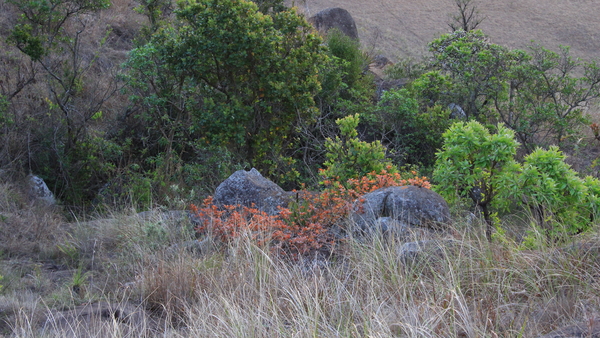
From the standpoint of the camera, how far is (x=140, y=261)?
527 centimetres

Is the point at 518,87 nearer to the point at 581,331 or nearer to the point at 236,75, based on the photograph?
the point at 236,75

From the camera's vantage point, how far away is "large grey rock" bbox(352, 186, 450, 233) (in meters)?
5.31

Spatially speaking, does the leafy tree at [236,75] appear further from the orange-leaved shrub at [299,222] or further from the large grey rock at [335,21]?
the large grey rock at [335,21]

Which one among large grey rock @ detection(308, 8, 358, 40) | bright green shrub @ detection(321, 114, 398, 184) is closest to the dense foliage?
bright green shrub @ detection(321, 114, 398, 184)

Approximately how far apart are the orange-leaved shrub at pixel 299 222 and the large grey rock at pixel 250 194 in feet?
0.65

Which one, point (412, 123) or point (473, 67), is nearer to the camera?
point (473, 67)

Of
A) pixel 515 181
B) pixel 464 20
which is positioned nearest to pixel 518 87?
pixel 515 181

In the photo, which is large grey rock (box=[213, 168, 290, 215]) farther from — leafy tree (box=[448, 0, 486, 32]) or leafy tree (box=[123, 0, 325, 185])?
leafy tree (box=[448, 0, 486, 32])

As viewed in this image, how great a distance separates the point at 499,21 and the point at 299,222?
35098 mm

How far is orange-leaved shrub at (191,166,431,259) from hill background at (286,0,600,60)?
79.4 ft

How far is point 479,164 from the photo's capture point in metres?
5.33

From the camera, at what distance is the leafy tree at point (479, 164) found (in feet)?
17.0

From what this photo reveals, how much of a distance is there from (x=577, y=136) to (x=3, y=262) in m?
10.8

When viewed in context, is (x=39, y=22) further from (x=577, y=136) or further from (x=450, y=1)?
(x=450, y=1)
